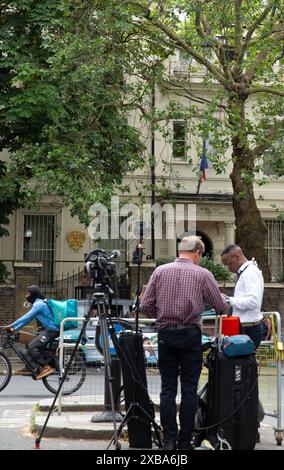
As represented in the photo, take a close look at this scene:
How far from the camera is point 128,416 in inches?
289

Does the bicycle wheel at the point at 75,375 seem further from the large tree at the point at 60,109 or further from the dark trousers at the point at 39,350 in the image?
the large tree at the point at 60,109

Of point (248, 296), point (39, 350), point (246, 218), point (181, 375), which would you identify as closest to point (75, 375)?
point (248, 296)

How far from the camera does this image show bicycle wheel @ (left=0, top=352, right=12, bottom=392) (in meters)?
13.1

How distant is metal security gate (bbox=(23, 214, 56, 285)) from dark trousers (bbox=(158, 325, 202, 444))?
2218cm

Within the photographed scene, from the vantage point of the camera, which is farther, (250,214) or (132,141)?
(132,141)

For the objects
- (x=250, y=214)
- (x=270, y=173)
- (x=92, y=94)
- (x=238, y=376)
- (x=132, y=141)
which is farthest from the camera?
(x=270, y=173)

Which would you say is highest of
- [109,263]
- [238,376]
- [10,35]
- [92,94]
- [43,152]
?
[10,35]

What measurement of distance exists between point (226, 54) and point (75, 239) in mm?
10423

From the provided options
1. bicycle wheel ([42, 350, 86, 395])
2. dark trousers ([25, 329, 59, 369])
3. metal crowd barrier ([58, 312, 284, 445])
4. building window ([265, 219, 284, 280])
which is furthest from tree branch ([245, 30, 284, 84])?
bicycle wheel ([42, 350, 86, 395])

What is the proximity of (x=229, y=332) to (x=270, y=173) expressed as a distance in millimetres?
22938

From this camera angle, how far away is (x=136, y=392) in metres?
7.43

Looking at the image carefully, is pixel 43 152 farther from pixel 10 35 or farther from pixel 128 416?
pixel 128 416

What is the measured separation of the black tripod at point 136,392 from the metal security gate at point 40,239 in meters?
21.7
